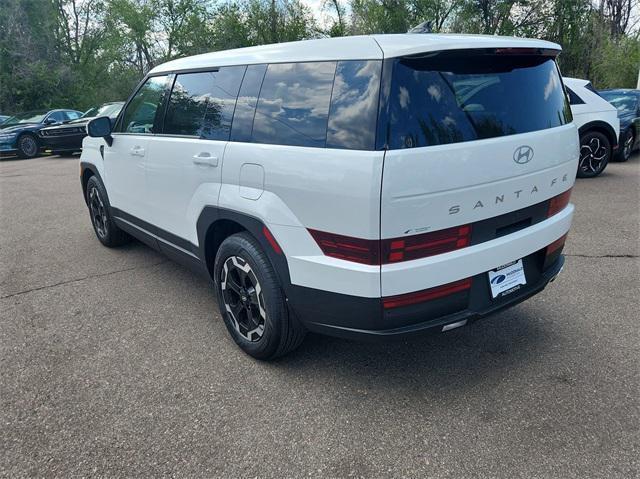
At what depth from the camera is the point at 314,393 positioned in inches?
104

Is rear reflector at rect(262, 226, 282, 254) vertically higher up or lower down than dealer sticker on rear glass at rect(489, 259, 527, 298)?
higher up

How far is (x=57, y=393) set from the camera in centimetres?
269

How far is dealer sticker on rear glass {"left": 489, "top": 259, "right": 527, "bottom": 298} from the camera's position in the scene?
8.12 ft

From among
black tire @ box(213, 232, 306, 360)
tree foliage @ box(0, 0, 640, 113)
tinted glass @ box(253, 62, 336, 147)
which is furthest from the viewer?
tree foliage @ box(0, 0, 640, 113)

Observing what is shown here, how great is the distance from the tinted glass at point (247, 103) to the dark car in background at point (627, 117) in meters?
8.96

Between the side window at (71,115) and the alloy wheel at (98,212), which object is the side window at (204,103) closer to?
the alloy wheel at (98,212)

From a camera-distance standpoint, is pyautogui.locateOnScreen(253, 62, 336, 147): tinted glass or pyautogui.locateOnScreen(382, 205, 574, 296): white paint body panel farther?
pyautogui.locateOnScreen(253, 62, 336, 147): tinted glass

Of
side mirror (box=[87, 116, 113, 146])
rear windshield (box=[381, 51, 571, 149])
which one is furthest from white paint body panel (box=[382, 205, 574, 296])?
side mirror (box=[87, 116, 113, 146])

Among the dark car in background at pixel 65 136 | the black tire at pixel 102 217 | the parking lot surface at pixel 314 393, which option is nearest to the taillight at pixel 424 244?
the parking lot surface at pixel 314 393

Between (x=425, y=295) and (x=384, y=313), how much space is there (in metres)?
0.21

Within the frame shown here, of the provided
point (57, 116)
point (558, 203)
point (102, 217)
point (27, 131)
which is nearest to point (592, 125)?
point (558, 203)

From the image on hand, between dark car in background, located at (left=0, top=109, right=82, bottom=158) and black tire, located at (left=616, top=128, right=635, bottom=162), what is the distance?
50.7 feet

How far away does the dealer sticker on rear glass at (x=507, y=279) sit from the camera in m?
2.47

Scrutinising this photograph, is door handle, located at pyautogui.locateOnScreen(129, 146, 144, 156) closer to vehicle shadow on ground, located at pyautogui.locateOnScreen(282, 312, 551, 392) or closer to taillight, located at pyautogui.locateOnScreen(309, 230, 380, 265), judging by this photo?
vehicle shadow on ground, located at pyautogui.locateOnScreen(282, 312, 551, 392)
